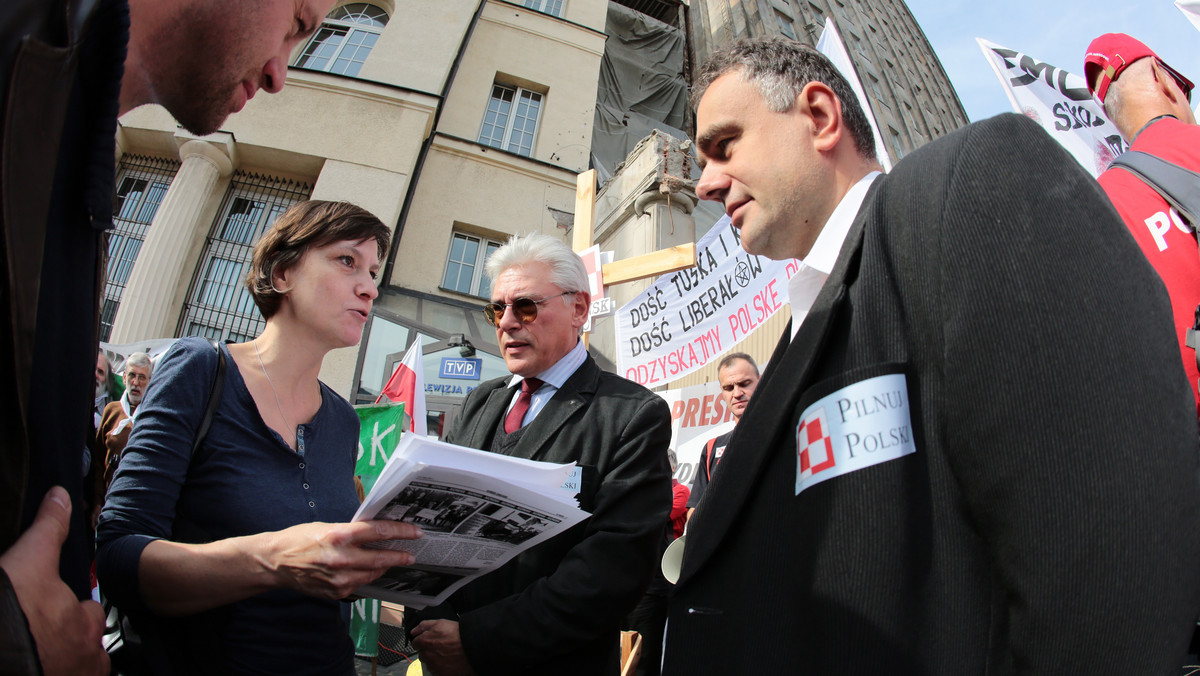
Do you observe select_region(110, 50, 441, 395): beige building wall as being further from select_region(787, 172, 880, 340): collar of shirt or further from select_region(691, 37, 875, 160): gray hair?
select_region(787, 172, 880, 340): collar of shirt

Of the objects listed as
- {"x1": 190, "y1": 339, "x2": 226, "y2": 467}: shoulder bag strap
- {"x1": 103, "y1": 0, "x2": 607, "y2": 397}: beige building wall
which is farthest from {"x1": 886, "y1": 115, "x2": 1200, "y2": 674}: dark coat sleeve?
{"x1": 103, "y1": 0, "x2": 607, "y2": 397}: beige building wall

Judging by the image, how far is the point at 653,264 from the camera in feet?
14.8

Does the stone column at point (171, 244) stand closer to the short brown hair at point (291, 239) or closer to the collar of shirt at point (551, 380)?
the short brown hair at point (291, 239)

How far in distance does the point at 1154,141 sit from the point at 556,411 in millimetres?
1916

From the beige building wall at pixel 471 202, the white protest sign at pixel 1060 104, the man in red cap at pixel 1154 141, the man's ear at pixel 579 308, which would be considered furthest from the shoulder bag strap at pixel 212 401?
the beige building wall at pixel 471 202

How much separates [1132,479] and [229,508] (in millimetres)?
1665

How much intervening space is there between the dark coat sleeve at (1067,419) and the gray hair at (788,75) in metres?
0.61

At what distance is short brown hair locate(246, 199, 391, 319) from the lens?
1.87 meters

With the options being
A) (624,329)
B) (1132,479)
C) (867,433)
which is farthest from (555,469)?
(624,329)

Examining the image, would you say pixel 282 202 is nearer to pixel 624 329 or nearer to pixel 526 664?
pixel 624 329

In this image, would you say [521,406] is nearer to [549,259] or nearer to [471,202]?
[549,259]

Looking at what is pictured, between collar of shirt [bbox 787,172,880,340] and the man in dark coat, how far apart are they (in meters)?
0.21

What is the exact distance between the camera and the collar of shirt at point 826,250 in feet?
3.76

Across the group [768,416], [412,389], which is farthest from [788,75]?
[412,389]
